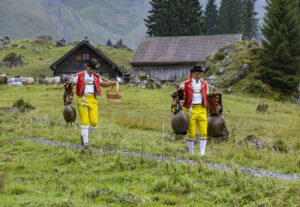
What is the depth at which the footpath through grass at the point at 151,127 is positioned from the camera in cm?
939

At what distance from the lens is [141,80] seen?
126ft

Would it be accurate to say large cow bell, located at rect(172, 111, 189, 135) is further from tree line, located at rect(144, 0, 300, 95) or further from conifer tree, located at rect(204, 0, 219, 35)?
conifer tree, located at rect(204, 0, 219, 35)

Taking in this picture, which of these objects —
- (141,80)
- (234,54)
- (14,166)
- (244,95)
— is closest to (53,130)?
(14,166)

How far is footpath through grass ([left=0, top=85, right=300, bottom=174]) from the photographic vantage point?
30.8ft

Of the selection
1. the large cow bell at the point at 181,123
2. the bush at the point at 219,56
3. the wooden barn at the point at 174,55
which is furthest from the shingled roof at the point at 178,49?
the large cow bell at the point at 181,123

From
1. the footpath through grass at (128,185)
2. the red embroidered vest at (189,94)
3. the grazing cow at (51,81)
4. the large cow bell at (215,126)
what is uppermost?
the grazing cow at (51,81)

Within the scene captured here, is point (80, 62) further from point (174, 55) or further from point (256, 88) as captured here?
point (256, 88)

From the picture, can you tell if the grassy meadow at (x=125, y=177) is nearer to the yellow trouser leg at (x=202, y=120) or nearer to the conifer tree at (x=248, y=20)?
the yellow trouser leg at (x=202, y=120)

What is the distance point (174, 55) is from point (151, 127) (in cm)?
2943

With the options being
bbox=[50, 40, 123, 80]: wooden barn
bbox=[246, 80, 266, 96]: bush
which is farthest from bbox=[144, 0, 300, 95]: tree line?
bbox=[50, 40, 123, 80]: wooden barn

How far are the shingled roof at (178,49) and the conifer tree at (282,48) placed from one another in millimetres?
10357

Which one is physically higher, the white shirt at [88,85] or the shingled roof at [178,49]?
the shingled roof at [178,49]

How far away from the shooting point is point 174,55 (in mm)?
45250

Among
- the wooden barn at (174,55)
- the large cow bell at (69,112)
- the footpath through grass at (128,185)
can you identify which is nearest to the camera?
the footpath through grass at (128,185)
